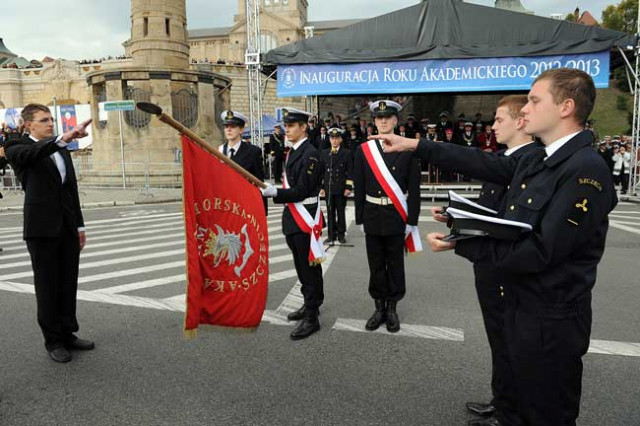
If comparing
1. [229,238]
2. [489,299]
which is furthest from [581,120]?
[229,238]

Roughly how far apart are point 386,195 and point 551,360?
107 inches

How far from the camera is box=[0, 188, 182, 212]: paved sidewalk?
15.3m

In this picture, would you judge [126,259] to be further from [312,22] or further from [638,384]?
[312,22]

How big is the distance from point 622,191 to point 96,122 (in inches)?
827

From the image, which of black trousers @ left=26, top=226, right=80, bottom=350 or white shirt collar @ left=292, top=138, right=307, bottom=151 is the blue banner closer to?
white shirt collar @ left=292, top=138, right=307, bottom=151

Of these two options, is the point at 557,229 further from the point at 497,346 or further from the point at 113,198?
the point at 113,198

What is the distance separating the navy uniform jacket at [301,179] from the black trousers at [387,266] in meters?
0.71

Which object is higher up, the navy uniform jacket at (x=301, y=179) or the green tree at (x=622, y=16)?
the green tree at (x=622, y=16)

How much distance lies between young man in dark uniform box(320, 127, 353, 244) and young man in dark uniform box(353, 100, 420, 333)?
412cm

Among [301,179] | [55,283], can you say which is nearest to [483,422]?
[301,179]

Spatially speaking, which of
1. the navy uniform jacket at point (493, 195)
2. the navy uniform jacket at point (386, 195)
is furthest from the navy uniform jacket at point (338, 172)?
the navy uniform jacket at point (493, 195)

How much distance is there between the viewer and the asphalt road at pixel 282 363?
122 inches

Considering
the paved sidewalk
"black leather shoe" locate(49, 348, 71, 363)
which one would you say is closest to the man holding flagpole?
"black leather shoe" locate(49, 348, 71, 363)

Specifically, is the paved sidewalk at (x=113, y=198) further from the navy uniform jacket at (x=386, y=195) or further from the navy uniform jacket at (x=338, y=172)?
the navy uniform jacket at (x=386, y=195)
